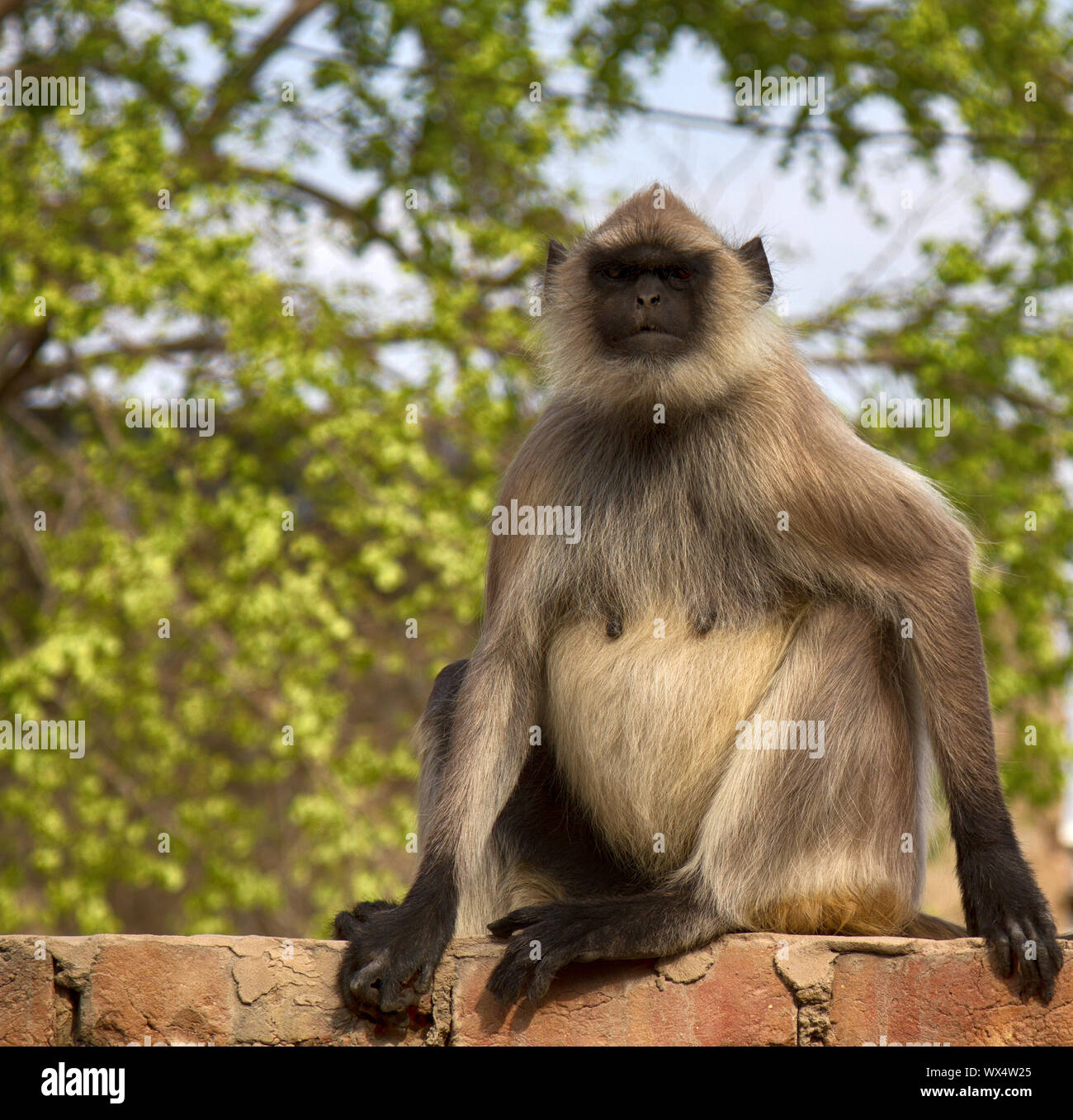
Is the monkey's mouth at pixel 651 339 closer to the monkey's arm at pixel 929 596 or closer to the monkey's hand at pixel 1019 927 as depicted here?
the monkey's arm at pixel 929 596

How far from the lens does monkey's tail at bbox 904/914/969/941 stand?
3373 mm

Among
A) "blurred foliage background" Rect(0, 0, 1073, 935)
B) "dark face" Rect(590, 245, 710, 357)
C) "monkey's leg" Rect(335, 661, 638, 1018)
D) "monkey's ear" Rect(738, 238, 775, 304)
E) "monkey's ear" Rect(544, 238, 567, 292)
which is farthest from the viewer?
"blurred foliage background" Rect(0, 0, 1073, 935)

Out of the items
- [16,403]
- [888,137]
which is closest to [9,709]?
[16,403]

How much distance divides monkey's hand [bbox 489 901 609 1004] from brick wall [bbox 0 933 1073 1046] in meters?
0.08

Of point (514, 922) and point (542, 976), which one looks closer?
point (542, 976)

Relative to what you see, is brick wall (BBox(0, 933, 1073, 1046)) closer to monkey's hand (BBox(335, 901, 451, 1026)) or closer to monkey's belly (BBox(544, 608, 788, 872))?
monkey's hand (BBox(335, 901, 451, 1026))

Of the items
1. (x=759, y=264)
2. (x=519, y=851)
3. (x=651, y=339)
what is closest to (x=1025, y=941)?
(x=519, y=851)

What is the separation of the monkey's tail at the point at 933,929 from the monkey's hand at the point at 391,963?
1120 millimetres

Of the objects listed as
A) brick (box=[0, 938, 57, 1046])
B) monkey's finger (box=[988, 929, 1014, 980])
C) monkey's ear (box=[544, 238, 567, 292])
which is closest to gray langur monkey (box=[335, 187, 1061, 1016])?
monkey's finger (box=[988, 929, 1014, 980])

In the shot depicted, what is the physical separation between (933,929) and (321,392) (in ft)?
15.6

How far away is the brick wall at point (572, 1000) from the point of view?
2949 mm

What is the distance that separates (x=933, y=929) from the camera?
135 inches

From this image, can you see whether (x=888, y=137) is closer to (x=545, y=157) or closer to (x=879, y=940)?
(x=545, y=157)

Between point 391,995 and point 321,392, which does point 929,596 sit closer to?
point 391,995
